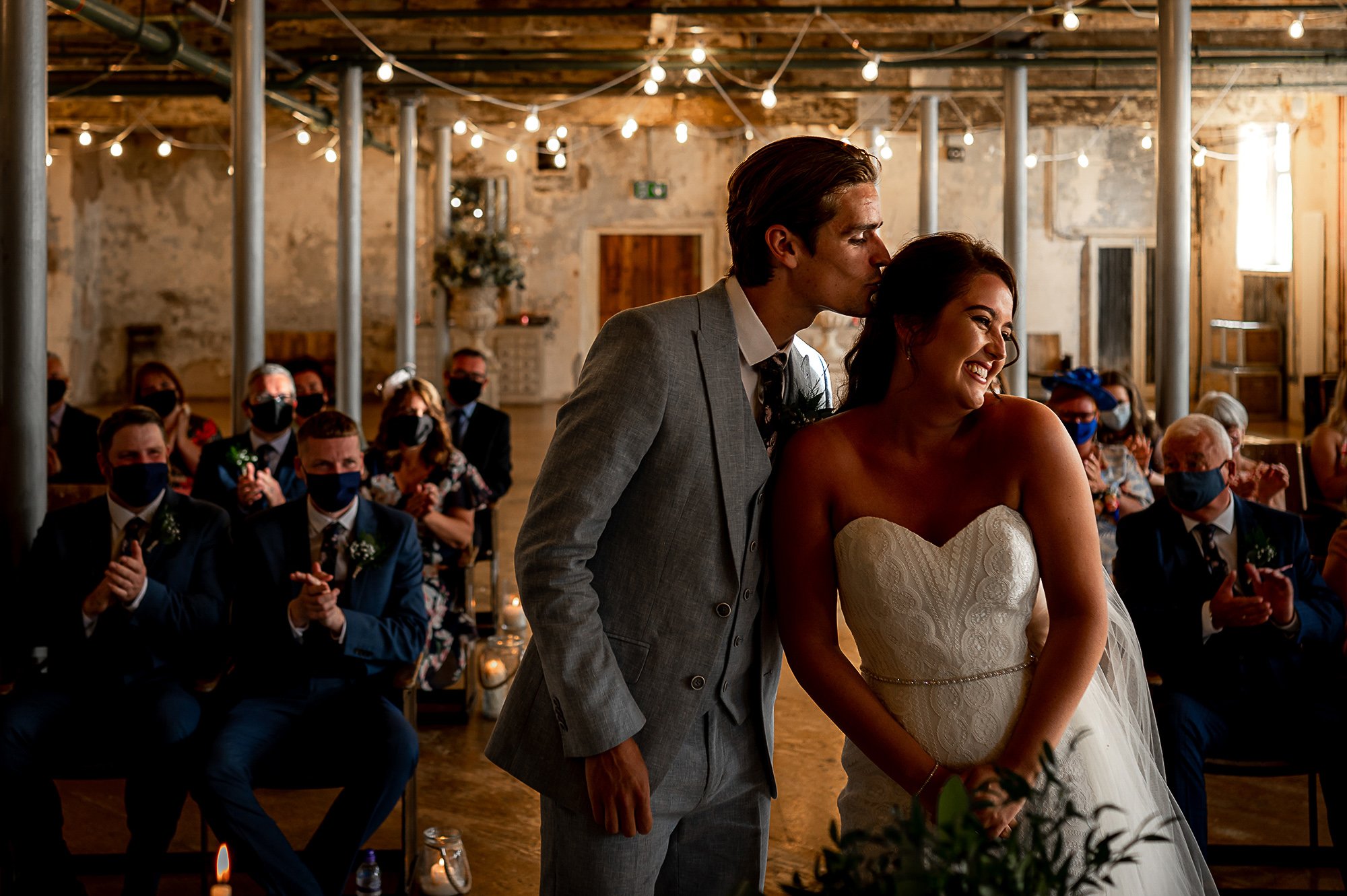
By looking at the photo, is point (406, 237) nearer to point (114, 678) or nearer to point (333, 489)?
point (333, 489)

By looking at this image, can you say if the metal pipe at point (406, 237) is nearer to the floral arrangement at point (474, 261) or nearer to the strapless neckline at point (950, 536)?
the floral arrangement at point (474, 261)

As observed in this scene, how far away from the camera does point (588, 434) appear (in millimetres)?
1912

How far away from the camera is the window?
16625 millimetres

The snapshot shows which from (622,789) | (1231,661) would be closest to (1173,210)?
(1231,661)

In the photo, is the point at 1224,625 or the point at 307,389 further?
the point at 307,389

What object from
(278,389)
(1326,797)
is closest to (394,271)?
(278,389)

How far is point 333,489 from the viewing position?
12.9 ft

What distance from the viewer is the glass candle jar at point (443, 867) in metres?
3.61

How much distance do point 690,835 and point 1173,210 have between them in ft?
19.9

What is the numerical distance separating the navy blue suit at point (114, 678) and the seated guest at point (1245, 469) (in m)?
3.61

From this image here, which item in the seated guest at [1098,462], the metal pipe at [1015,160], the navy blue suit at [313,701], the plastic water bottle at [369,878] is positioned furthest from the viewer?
the metal pipe at [1015,160]

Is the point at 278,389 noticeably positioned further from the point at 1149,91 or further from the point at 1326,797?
the point at 1149,91

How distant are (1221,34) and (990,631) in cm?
1231

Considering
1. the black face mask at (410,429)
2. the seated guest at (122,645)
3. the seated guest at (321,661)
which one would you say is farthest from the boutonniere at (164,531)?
the black face mask at (410,429)
